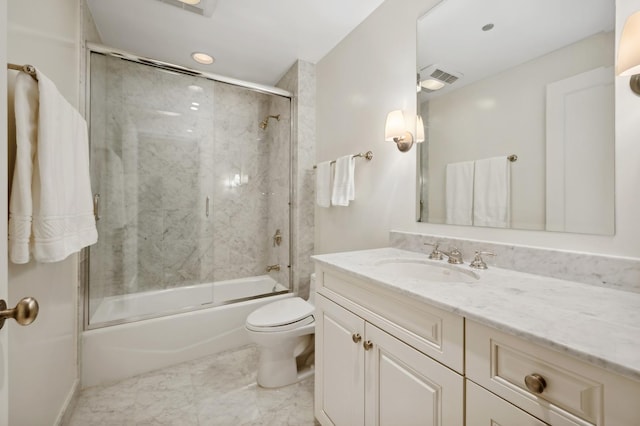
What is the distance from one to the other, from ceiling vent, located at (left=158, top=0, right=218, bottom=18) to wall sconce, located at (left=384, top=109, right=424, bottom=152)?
1276 mm

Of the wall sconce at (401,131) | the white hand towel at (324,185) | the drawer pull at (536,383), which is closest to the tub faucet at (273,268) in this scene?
the white hand towel at (324,185)

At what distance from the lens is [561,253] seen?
0.91 metres

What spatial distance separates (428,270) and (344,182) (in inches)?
33.7

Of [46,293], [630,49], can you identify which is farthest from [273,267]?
[630,49]

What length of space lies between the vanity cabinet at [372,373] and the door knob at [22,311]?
0.87 m

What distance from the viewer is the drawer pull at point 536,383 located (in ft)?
1.73

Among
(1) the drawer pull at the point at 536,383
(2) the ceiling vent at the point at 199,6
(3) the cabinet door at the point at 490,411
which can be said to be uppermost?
(2) the ceiling vent at the point at 199,6

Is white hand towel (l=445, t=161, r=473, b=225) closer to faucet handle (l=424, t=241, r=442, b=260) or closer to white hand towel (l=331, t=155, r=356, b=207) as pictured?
faucet handle (l=424, t=241, r=442, b=260)

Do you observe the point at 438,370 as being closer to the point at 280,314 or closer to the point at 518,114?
the point at 518,114

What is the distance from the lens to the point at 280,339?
5.17ft

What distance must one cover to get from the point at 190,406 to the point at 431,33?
7.80ft

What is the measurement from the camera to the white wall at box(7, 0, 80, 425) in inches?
35.1

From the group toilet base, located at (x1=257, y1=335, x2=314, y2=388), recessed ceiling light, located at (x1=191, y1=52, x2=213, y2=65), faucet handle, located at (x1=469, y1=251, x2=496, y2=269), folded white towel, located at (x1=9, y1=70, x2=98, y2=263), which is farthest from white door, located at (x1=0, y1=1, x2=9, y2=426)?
recessed ceiling light, located at (x1=191, y1=52, x2=213, y2=65)

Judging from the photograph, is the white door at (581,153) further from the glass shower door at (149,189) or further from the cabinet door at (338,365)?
the glass shower door at (149,189)
